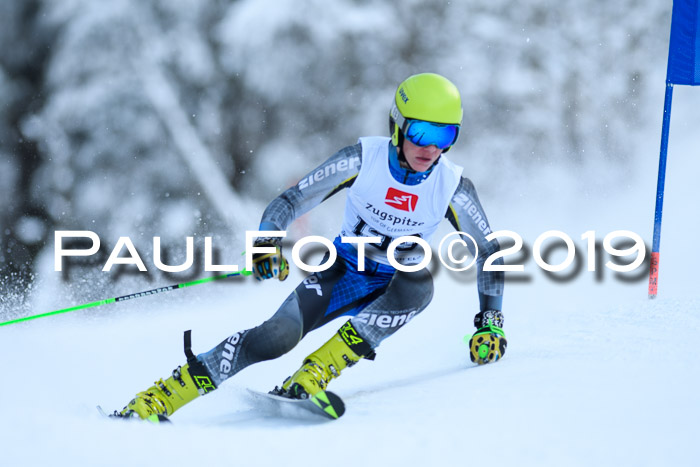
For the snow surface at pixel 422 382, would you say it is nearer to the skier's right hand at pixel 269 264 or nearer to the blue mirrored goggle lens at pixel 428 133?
the skier's right hand at pixel 269 264

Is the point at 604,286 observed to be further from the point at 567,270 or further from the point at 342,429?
the point at 342,429

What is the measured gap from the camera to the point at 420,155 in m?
3.15

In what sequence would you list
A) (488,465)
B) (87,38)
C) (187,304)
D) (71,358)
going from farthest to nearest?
(87,38), (187,304), (71,358), (488,465)

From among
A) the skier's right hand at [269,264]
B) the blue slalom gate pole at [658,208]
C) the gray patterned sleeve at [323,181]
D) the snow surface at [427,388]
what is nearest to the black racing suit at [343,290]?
the gray patterned sleeve at [323,181]

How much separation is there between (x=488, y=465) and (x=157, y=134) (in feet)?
23.0

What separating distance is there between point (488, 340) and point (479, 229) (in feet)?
1.82

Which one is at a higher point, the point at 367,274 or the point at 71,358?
the point at 367,274

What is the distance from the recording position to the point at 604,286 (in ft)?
19.4

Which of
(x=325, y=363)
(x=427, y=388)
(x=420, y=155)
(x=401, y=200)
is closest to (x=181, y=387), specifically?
(x=325, y=363)

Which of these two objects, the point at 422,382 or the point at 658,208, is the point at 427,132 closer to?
the point at 422,382

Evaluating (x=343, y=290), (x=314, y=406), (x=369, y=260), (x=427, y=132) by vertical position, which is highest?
(x=427, y=132)

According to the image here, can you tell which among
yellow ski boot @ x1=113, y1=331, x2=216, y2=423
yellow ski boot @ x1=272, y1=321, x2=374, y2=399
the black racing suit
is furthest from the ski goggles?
yellow ski boot @ x1=113, y1=331, x2=216, y2=423

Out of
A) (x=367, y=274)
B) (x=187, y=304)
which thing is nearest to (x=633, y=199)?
(x=187, y=304)

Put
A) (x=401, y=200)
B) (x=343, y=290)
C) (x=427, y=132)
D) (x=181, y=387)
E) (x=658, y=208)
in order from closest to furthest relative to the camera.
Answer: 1. (x=181, y=387)
2. (x=427, y=132)
3. (x=401, y=200)
4. (x=343, y=290)
5. (x=658, y=208)
